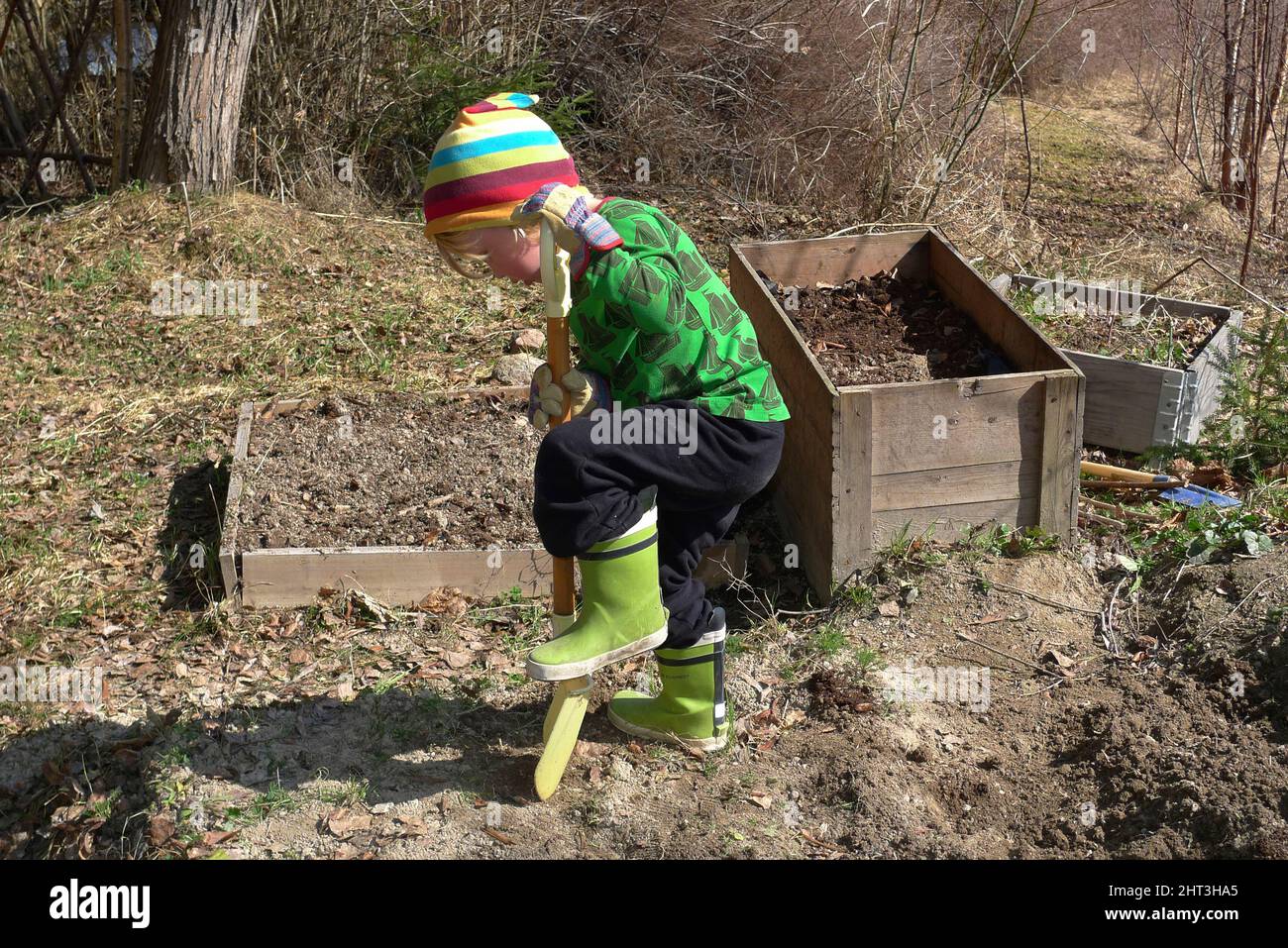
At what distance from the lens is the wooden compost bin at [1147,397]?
4.78 m

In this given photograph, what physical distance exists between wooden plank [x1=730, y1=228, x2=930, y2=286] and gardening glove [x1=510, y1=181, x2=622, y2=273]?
2.76 metres

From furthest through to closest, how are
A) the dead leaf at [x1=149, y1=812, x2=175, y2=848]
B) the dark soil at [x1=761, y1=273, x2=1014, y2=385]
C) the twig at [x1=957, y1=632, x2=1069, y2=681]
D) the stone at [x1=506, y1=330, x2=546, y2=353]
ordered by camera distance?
the stone at [x1=506, y1=330, x2=546, y2=353]
the dark soil at [x1=761, y1=273, x2=1014, y2=385]
the twig at [x1=957, y1=632, x2=1069, y2=681]
the dead leaf at [x1=149, y1=812, x2=175, y2=848]

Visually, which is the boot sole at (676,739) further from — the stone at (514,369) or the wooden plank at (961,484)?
the stone at (514,369)

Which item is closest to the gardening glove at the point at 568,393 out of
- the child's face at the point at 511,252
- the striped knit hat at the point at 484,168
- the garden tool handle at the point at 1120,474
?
the child's face at the point at 511,252

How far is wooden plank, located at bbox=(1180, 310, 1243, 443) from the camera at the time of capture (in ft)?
15.8

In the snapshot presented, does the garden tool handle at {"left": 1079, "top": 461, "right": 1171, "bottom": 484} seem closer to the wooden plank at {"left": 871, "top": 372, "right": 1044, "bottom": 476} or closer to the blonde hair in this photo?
the wooden plank at {"left": 871, "top": 372, "right": 1044, "bottom": 476}

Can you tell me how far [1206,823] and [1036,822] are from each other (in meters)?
0.40

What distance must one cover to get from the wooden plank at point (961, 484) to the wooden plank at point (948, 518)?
21mm

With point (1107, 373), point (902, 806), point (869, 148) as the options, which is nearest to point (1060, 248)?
point (869, 148)

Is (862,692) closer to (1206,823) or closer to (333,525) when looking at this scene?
(1206,823)

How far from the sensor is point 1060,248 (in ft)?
24.8

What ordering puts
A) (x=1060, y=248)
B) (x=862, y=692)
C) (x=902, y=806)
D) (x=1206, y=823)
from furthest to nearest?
(x=1060, y=248) → (x=862, y=692) → (x=902, y=806) → (x=1206, y=823)

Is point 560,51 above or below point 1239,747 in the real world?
above

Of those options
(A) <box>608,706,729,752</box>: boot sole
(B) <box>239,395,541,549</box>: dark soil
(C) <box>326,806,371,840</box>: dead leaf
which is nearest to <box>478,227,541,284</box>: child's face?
(A) <box>608,706,729,752</box>: boot sole
